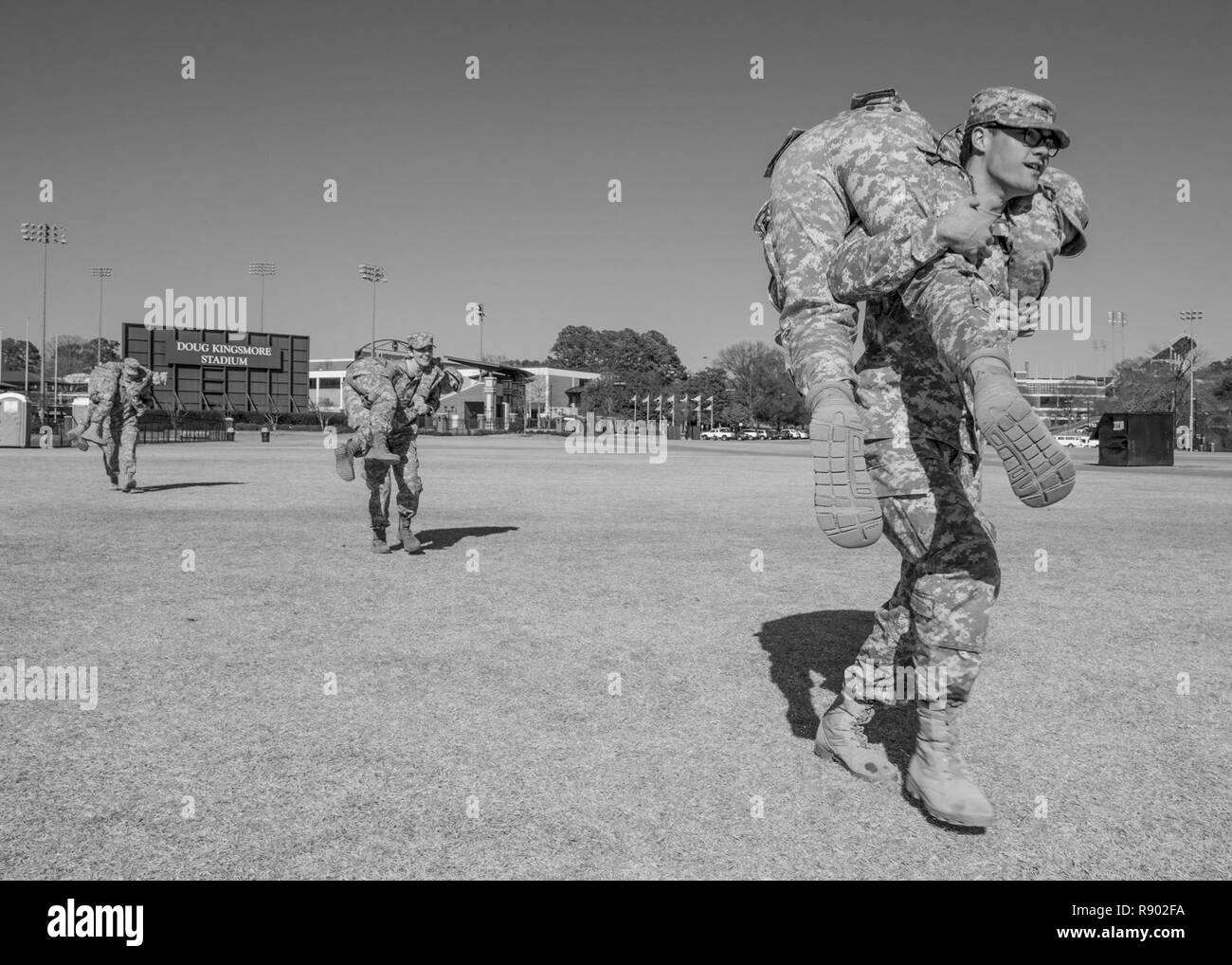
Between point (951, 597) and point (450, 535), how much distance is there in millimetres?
8555

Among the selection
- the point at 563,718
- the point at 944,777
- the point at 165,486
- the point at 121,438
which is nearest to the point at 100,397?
the point at 121,438

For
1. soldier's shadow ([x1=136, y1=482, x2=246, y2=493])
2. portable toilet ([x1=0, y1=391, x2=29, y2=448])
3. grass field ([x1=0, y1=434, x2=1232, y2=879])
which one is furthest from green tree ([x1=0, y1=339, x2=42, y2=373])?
grass field ([x1=0, y1=434, x2=1232, y2=879])

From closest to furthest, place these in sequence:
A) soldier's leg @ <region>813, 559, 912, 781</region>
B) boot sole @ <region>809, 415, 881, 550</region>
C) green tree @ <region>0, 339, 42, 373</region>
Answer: boot sole @ <region>809, 415, 881, 550</region> → soldier's leg @ <region>813, 559, 912, 781</region> → green tree @ <region>0, 339, 42, 373</region>

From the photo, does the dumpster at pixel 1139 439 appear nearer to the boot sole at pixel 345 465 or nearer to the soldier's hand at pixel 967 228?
the boot sole at pixel 345 465

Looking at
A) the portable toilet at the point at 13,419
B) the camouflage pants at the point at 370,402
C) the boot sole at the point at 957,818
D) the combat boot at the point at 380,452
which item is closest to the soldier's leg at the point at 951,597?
the boot sole at the point at 957,818

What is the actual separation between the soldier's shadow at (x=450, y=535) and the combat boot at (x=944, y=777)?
7176 mm

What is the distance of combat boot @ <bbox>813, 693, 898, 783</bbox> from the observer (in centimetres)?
323

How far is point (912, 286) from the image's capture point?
253 centimetres

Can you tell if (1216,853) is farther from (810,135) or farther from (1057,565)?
(1057,565)

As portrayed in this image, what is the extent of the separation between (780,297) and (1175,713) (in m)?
2.93

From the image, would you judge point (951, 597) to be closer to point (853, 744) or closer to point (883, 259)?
point (853, 744)

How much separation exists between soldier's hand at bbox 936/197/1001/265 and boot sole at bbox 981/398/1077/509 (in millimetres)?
481

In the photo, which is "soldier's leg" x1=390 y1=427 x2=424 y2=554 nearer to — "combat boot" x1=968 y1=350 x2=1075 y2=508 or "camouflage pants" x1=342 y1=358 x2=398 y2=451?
"camouflage pants" x1=342 y1=358 x2=398 y2=451
